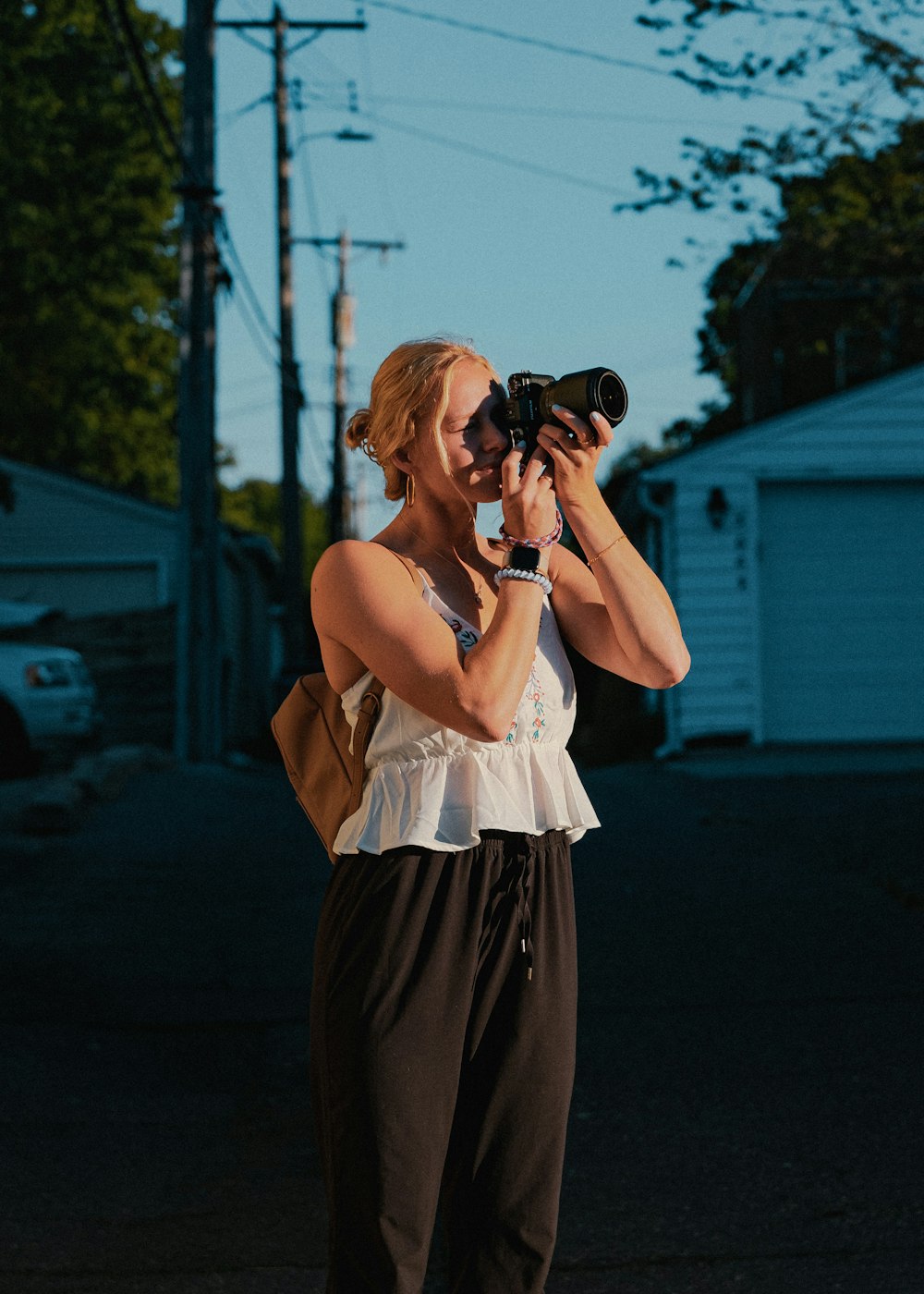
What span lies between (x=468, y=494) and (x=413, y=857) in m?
0.53

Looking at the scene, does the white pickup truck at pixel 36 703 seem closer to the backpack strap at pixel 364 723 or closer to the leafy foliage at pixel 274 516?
the backpack strap at pixel 364 723

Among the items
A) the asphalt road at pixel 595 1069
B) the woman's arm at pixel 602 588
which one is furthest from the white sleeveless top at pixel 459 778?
the asphalt road at pixel 595 1069

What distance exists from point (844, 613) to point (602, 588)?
13.1 meters

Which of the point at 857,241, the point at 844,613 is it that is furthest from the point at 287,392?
the point at 857,241

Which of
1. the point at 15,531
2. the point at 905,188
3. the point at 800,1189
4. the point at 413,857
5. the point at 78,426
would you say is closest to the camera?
the point at 413,857

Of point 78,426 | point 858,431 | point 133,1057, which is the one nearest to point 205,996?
point 133,1057

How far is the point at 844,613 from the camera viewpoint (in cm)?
1493

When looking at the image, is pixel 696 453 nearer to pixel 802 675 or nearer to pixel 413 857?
pixel 802 675

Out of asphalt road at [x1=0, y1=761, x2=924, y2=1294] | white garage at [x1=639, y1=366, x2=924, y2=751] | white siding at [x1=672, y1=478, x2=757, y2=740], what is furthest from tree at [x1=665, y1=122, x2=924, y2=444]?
asphalt road at [x1=0, y1=761, x2=924, y2=1294]

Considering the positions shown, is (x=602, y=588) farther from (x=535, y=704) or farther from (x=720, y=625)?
(x=720, y=625)

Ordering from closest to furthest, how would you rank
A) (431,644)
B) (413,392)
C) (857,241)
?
1. (431,644)
2. (413,392)
3. (857,241)

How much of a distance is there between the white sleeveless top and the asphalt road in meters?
1.42

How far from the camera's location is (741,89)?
10578 millimetres

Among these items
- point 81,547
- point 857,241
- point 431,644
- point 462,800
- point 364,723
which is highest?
point 857,241
